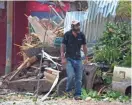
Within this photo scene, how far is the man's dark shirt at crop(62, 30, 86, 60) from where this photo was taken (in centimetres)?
1091

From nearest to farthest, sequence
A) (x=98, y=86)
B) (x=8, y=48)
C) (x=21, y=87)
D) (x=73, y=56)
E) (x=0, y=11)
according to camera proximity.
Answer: (x=73, y=56)
(x=98, y=86)
(x=21, y=87)
(x=8, y=48)
(x=0, y=11)

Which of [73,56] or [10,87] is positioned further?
[10,87]

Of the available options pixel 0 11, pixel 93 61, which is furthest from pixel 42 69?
pixel 0 11

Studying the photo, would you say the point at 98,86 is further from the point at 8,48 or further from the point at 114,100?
the point at 8,48

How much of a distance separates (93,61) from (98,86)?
84cm

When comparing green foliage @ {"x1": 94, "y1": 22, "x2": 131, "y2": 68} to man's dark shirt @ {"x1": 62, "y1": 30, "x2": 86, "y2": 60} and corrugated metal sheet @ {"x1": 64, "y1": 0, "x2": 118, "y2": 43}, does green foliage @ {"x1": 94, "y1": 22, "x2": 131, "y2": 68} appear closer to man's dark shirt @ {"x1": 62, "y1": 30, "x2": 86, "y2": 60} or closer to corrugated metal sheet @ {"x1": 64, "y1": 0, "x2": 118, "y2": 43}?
corrugated metal sheet @ {"x1": 64, "y1": 0, "x2": 118, "y2": 43}

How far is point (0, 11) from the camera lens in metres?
17.5

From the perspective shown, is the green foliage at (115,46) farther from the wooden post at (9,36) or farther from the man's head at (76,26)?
the wooden post at (9,36)

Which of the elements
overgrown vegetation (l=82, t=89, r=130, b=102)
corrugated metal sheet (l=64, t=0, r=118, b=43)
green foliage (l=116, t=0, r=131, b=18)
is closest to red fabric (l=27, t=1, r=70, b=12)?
corrugated metal sheet (l=64, t=0, r=118, b=43)

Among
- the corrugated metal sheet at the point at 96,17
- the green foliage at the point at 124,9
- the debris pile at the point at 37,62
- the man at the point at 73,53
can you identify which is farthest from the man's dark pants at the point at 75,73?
the corrugated metal sheet at the point at 96,17

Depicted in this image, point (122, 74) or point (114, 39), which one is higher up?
point (114, 39)

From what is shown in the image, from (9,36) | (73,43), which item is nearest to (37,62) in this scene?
(9,36)

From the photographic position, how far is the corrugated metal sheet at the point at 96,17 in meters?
13.6

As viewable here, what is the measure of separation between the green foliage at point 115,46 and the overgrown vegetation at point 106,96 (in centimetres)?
98
